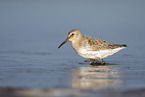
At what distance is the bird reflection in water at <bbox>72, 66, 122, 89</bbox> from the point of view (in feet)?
24.3

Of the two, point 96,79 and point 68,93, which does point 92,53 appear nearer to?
point 96,79

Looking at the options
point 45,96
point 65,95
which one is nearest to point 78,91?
point 65,95

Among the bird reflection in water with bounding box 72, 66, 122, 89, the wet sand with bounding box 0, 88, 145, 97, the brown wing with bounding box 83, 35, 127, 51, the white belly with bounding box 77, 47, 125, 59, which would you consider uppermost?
the brown wing with bounding box 83, 35, 127, 51

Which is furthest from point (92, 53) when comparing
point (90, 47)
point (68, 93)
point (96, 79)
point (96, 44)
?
point (68, 93)

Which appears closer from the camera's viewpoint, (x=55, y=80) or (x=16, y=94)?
(x=16, y=94)

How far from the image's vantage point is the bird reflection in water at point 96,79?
24.3 feet

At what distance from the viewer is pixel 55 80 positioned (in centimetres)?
806

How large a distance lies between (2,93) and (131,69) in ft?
17.3

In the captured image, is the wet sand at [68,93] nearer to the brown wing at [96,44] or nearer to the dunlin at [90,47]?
the dunlin at [90,47]

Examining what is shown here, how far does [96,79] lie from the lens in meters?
8.30

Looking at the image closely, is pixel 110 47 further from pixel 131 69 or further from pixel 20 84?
pixel 20 84

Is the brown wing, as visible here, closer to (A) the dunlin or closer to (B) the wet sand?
(A) the dunlin

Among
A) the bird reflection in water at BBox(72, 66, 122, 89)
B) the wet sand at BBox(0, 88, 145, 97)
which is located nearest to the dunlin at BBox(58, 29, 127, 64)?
the bird reflection in water at BBox(72, 66, 122, 89)

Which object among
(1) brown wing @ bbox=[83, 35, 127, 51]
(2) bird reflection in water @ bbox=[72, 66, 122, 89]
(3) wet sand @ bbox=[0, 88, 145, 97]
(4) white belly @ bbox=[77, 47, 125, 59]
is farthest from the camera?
(1) brown wing @ bbox=[83, 35, 127, 51]
